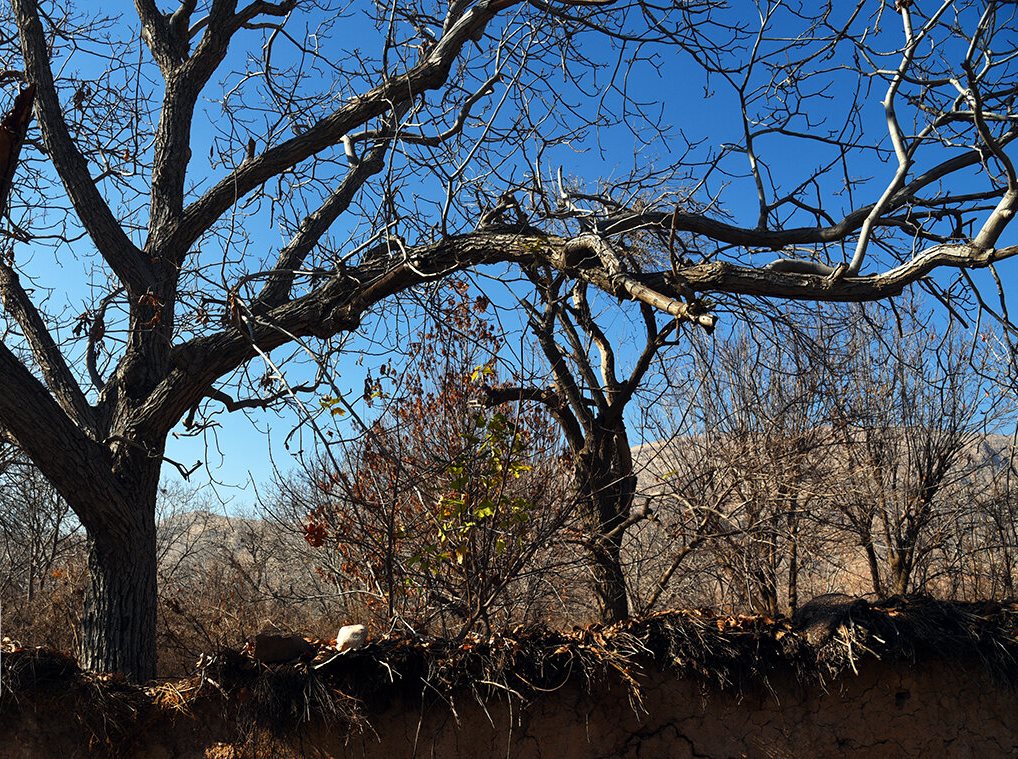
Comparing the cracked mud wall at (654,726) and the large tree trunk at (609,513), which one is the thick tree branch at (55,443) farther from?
the large tree trunk at (609,513)

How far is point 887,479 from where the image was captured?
11.0 meters

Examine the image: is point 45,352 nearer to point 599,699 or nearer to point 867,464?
point 599,699

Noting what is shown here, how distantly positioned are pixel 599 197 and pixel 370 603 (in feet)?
13.4

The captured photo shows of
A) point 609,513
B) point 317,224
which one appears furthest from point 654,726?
point 317,224

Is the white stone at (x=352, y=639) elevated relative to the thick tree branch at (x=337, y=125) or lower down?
lower down

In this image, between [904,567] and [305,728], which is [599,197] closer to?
[305,728]

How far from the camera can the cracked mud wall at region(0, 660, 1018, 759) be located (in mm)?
4973

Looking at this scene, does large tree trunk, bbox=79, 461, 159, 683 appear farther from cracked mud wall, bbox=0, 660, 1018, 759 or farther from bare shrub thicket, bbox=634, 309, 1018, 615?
bare shrub thicket, bbox=634, 309, 1018, 615

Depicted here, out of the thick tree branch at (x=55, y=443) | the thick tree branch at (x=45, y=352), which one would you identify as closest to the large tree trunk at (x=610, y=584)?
the thick tree branch at (x=55, y=443)

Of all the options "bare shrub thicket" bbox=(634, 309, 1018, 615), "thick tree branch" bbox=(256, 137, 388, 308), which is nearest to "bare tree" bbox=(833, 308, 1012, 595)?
"bare shrub thicket" bbox=(634, 309, 1018, 615)

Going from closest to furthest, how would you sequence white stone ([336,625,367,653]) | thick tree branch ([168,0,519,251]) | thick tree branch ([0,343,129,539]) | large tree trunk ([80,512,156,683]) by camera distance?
white stone ([336,625,367,653]) < thick tree branch ([0,343,129,539]) < large tree trunk ([80,512,156,683]) < thick tree branch ([168,0,519,251])

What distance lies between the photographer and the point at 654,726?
5.26 meters

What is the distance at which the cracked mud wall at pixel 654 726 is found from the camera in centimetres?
497

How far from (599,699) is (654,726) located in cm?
39
